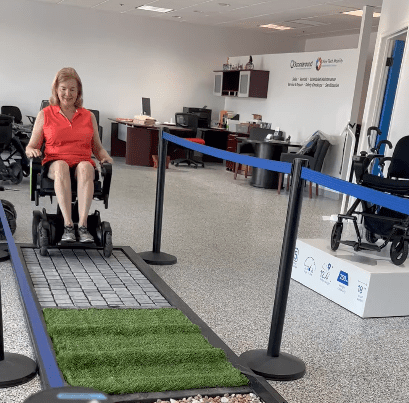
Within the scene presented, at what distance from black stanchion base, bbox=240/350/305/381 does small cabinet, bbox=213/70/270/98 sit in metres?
9.48

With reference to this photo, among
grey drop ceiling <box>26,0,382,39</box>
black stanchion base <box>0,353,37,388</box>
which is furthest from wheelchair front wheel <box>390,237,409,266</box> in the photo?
grey drop ceiling <box>26,0,382,39</box>

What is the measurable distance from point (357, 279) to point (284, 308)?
112cm

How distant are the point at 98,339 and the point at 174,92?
433 inches

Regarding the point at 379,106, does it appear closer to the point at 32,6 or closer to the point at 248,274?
the point at 248,274

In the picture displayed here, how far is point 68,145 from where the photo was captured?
412 centimetres

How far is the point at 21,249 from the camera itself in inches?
160

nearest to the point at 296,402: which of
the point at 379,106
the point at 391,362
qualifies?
the point at 391,362

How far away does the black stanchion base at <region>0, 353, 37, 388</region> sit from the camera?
2273 mm

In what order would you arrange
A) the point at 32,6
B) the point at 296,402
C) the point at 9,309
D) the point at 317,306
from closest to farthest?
the point at 296,402 < the point at 9,309 < the point at 317,306 < the point at 32,6

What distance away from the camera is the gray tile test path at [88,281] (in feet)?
10.5

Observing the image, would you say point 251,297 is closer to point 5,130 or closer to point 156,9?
point 5,130

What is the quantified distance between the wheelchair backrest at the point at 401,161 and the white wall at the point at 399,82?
32.9 inches

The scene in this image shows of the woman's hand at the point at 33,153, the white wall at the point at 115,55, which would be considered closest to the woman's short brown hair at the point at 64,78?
the woman's hand at the point at 33,153

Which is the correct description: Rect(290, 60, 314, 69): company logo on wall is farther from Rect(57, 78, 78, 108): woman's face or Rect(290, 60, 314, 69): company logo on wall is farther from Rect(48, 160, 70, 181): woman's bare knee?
Rect(48, 160, 70, 181): woman's bare knee
